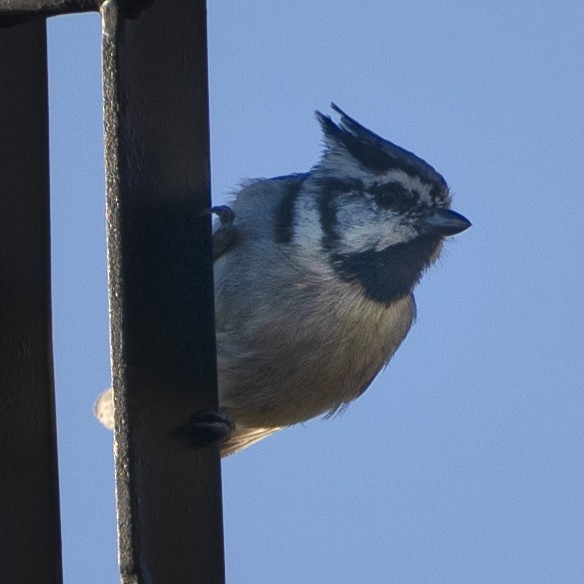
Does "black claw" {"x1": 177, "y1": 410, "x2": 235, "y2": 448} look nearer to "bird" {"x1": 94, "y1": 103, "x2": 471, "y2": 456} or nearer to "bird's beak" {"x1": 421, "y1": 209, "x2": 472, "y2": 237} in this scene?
"bird" {"x1": 94, "y1": 103, "x2": 471, "y2": 456}

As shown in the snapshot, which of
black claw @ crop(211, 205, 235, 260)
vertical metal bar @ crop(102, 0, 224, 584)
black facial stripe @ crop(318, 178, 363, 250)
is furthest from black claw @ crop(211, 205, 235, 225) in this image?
vertical metal bar @ crop(102, 0, 224, 584)

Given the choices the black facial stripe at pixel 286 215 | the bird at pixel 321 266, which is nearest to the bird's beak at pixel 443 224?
the bird at pixel 321 266

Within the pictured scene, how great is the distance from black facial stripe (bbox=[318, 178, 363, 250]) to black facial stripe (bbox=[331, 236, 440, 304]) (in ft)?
0.13

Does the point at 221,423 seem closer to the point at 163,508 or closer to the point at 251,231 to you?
the point at 163,508

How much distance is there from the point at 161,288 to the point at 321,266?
126 cm

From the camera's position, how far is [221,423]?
1148mm

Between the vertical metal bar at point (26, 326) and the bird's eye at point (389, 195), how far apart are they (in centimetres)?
123

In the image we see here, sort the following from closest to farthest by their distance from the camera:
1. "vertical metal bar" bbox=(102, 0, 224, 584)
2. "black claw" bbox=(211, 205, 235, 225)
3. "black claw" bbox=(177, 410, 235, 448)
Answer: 1. "vertical metal bar" bbox=(102, 0, 224, 584)
2. "black claw" bbox=(177, 410, 235, 448)
3. "black claw" bbox=(211, 205, 235, 225)

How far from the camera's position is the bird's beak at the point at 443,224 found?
7.75ft

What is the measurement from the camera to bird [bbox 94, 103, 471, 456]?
7.48 ft

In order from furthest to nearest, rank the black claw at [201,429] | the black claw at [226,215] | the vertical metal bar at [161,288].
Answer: the black claw at [226,215], the black claw at [201,429], the vertical metal bar at [161,288]

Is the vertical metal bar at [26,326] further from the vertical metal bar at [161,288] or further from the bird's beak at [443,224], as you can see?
the bird's beak at [443,224]

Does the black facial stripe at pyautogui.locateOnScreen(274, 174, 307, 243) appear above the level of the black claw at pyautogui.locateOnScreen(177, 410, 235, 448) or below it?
above

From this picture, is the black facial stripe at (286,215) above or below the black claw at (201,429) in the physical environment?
above
